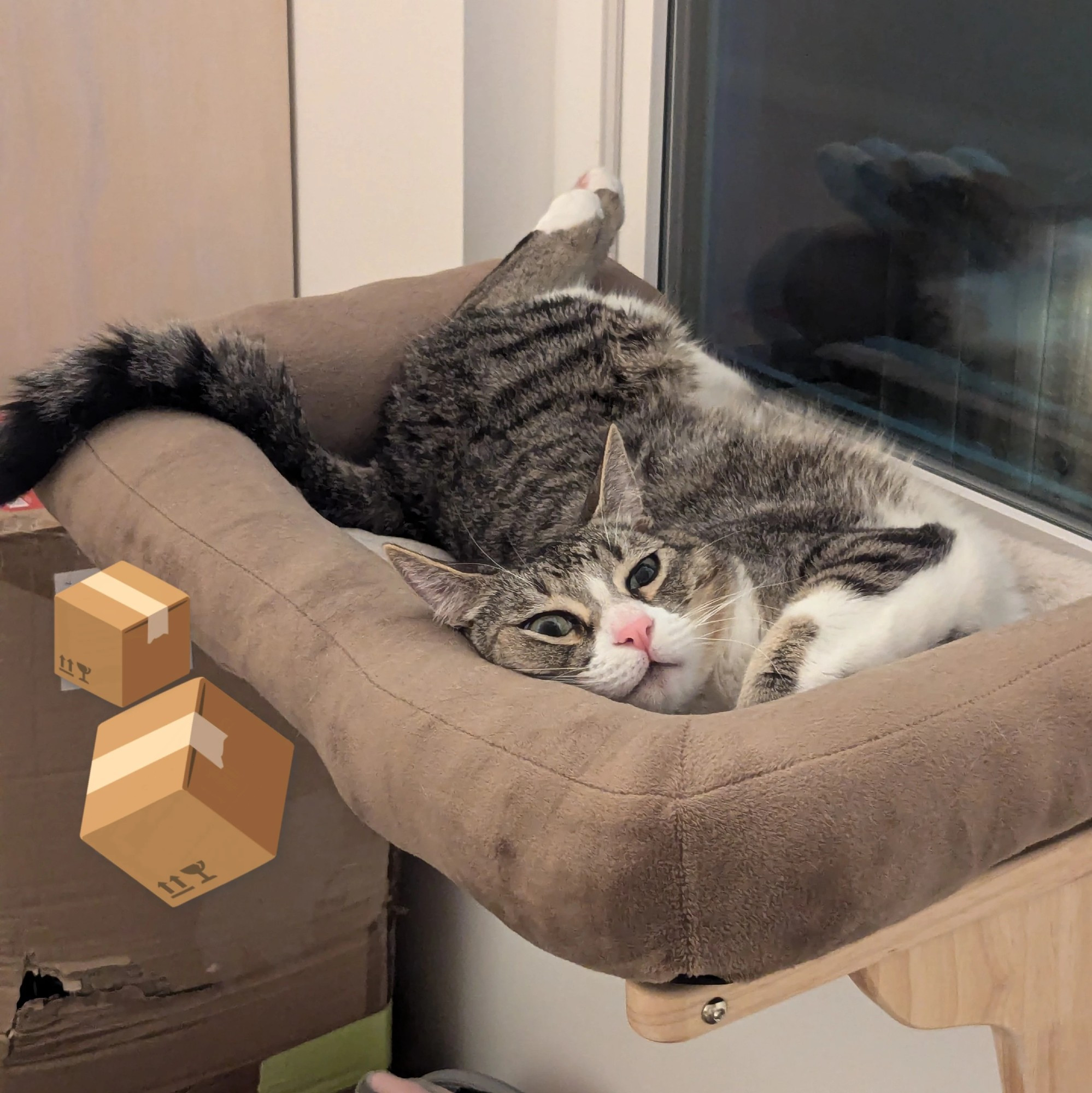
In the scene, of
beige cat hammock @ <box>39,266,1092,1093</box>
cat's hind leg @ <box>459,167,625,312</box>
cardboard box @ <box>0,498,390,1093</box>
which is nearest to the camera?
beige cat hammock @ <box>39,266,1092,1093</box>

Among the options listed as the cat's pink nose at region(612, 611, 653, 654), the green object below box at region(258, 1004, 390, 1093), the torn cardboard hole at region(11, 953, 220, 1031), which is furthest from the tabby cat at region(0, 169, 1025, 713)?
the green object below box at region(258, 1004, 390, 1093)

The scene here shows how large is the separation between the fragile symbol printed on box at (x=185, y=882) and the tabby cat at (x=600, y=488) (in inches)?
17.7

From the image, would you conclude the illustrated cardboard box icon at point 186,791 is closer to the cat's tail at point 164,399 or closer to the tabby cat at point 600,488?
the tabby cat at point 600,488

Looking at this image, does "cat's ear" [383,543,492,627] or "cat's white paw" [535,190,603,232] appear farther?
"cat's white paw" [535,190,603,232]

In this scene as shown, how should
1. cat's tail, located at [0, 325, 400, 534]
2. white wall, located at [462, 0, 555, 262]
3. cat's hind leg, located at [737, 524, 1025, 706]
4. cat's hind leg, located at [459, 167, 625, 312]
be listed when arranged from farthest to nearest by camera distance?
white wall, located at [462, 0, 555, 262] → cat's hind leg, located at [459, 167, 625, 312] → cat's tail, located at [0, 325, 400, 534] → cat's hind leg, located at [737, 524, 1025, 706]

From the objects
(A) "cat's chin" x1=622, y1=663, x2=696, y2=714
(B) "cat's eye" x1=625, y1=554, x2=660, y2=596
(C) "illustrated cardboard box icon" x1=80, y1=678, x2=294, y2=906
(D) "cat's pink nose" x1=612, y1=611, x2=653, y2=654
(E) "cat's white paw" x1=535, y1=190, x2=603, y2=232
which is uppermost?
(E) "cat's white paw" x1=535, y1=190, x2=603, y2=232

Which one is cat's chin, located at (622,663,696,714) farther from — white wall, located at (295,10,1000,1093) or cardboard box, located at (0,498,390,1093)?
white wall, located at (295,10,1000,1093)

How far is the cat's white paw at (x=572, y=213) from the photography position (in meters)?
1.61

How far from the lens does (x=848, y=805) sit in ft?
1.91

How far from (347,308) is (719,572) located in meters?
0.74

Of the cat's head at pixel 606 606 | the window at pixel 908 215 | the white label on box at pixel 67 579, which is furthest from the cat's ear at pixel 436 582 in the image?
the window at pixel 908 215

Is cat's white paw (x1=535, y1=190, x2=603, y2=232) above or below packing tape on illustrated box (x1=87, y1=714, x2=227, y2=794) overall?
above

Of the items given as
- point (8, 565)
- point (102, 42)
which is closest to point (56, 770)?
point (8, 565)

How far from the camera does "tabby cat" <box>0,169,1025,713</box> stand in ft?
3.07
